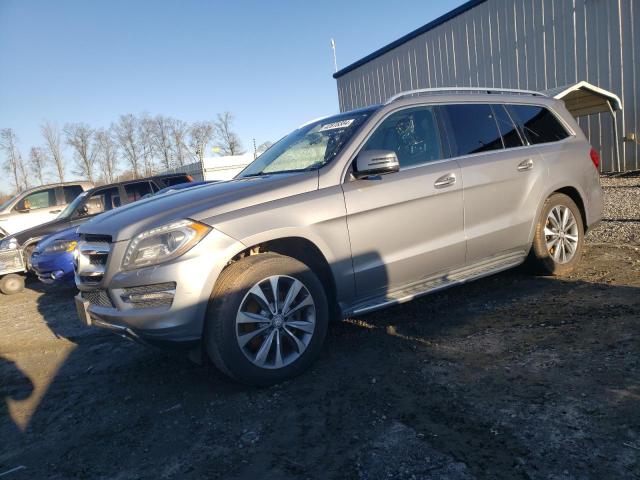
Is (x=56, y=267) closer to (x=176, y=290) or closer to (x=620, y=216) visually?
(x=176, y=290)

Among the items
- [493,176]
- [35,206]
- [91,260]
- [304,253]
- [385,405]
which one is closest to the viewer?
[385,405]

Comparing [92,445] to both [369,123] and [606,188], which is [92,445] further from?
[606,188]

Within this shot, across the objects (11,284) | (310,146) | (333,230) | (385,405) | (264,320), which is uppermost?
(310,146)

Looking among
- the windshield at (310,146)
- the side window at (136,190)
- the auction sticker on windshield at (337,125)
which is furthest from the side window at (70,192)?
the auction sticker on windshield at (337,125)

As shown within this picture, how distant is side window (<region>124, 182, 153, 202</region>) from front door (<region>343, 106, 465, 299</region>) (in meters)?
7.37

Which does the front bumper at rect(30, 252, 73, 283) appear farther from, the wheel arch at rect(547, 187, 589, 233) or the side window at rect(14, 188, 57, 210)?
the wheel arch at rect(547, 187, 589, 233)

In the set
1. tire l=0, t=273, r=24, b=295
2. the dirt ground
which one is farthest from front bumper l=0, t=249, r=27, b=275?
the dirt ground

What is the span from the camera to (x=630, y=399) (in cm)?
243

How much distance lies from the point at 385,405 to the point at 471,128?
8.87ft

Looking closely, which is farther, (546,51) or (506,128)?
(546,51)

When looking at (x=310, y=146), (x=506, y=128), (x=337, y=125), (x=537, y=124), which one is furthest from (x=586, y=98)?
(x=310, y=146)

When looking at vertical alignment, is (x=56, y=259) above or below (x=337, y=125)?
below

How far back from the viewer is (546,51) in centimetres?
1598

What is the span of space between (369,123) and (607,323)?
236cm
